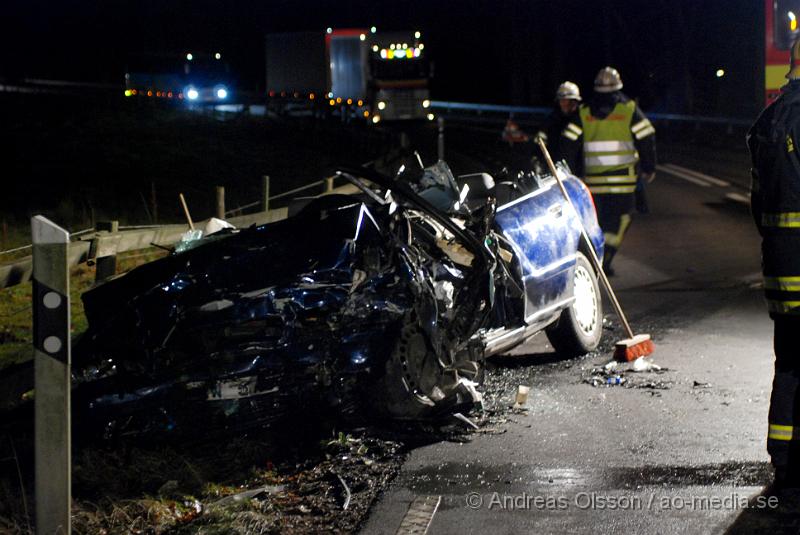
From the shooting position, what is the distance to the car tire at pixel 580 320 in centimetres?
793

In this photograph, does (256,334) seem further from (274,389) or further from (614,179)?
(614,179)

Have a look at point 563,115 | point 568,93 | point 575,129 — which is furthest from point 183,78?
point 575,129

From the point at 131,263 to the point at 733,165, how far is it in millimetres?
16091

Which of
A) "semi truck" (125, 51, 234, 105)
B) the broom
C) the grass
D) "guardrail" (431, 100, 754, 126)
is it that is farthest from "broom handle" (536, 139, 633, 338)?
"semi truck" (125, 51, 234, 105)

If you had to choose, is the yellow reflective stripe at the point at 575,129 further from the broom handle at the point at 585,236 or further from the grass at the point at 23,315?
the grass at the point at 23,315

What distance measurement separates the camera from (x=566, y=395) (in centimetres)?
697

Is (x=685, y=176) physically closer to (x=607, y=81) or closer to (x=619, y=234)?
(x=619, y=234)

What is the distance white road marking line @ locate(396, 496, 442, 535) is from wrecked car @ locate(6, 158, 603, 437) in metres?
0.94

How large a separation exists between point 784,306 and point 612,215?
6.30 m

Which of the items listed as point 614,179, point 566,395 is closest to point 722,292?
point 614,179

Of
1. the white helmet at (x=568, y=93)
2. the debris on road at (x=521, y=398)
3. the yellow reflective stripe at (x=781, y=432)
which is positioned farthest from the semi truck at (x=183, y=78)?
the yellow reflective stripe at (x=781, y=432)

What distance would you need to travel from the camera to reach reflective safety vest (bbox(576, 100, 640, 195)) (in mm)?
10867

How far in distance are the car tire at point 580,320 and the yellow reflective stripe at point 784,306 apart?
9.27 ft

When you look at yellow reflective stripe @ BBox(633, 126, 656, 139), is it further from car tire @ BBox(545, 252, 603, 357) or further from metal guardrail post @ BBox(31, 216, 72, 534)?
metal guardrail post @ BBox(31, 216, 72, 534)
